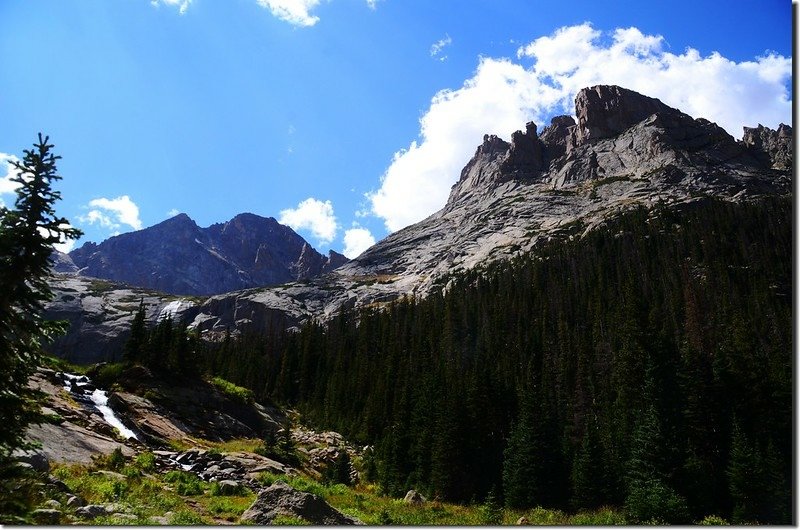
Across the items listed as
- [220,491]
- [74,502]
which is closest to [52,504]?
[74,502]

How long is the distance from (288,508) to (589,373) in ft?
212

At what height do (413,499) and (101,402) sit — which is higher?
(101,402)

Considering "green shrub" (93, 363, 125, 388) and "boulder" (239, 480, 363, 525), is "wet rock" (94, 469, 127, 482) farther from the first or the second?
"green shrub" (93, 363, 125, 388)

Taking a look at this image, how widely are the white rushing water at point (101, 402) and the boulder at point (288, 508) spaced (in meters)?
23.3

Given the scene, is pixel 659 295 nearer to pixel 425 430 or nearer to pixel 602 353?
pixel 602 353

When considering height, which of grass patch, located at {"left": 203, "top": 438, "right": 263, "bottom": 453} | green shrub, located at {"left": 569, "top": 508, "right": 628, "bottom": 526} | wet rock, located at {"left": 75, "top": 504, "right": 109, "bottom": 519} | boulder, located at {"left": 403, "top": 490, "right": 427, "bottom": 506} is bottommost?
boulder, located at {"left": 403, "top": 490, "right": 427, "bottom": 506}

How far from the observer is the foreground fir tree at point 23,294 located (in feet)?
35.6

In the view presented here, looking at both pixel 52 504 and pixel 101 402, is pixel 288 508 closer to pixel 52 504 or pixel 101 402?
pixel 52 504

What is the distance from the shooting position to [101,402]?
40688mm

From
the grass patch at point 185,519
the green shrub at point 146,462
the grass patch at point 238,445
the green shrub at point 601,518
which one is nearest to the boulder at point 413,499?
the green shrub at point 601,518

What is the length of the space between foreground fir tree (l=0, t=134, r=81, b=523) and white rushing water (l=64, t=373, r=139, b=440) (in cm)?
2743

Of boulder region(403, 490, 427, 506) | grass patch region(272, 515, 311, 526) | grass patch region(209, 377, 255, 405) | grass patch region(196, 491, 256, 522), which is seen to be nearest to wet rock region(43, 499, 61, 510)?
grass patch region(196, 491, 256, 522)

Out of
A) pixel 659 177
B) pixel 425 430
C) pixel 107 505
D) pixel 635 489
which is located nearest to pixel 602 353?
pixel 425 430

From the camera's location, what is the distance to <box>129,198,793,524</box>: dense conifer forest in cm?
3753
